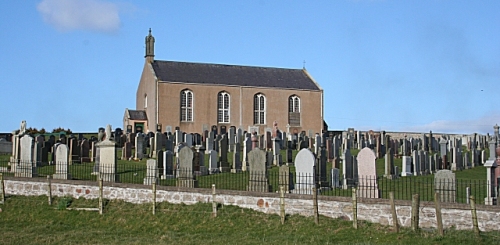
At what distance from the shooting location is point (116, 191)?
19.9 metres

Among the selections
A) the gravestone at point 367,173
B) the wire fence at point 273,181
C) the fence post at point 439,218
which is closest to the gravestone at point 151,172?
the wire fence at point 273,181

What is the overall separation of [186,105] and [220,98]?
2980 mm

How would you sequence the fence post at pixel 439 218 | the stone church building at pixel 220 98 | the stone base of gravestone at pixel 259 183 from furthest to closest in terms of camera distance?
the stone church building at pixel 220 98, the stone base of gravestone at pixel 259 183, the fence post at pixel 439 218

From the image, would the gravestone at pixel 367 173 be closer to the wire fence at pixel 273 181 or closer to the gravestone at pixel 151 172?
the wire fence at pixel 273 181

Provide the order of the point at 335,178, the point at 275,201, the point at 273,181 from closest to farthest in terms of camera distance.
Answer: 1. the point at 275,201
2. the point at 335,178
3. the point at 273,181

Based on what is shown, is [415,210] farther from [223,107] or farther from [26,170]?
[223,107]

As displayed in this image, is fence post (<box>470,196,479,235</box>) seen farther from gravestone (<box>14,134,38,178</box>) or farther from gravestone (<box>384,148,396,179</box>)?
gravestone (<box>14,134,38,178</box>)

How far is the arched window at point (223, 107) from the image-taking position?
5366cm

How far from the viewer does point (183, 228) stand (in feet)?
54.9

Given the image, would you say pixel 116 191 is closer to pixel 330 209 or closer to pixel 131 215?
pixel 131 215

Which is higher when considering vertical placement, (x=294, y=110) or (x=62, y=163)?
(x=294, y=110)

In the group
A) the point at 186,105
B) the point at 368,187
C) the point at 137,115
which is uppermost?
the point at 186,105

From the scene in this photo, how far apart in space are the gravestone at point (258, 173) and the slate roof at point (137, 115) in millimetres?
33781

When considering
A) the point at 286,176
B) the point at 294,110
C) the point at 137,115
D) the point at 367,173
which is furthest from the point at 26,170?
the point at 294,110
